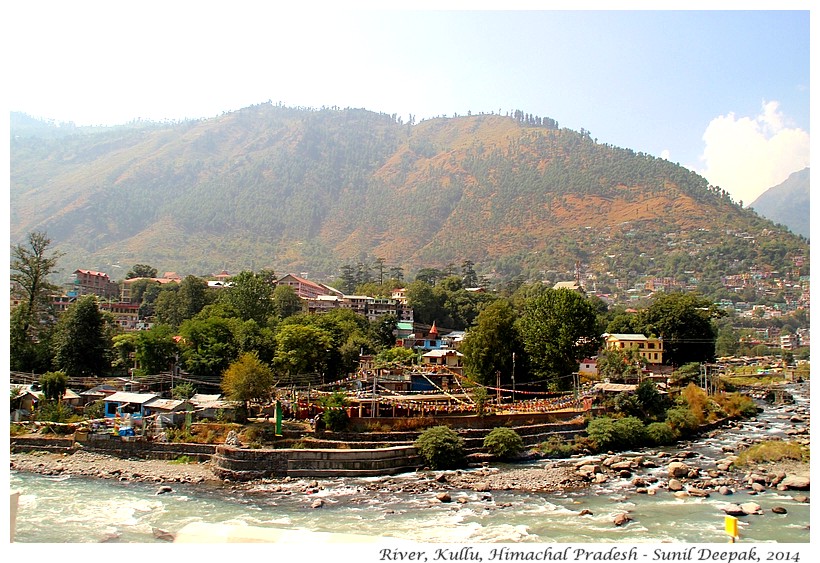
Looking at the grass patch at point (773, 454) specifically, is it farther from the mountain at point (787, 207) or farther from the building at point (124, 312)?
the mountain at point (787, 207)

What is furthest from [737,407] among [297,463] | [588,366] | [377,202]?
[377,202]

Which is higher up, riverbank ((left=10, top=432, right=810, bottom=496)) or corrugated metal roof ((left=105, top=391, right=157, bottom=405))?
corrugated metal roof ((left=105, top=391, right=157, bottom=405))

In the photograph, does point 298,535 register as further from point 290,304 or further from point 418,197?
point 418,197

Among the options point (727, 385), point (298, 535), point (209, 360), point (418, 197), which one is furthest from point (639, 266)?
point (298, 535)

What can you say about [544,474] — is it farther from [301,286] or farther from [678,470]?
[301,286]

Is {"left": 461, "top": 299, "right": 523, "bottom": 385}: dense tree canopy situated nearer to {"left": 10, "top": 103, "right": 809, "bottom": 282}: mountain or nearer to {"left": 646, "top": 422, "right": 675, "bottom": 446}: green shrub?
{"left": 646, "top": 422, "right": 675, "bottom": 446}: green shrub

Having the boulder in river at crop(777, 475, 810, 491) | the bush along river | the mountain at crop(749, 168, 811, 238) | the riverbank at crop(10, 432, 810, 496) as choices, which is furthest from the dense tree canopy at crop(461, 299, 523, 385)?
the mountain at crop(749, 168, 811, 238)
